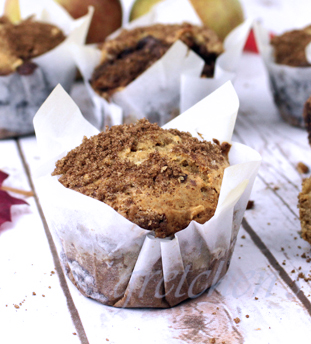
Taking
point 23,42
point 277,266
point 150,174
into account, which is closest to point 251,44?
point 23,42

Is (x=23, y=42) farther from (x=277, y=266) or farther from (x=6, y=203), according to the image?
(x=277, y=266)

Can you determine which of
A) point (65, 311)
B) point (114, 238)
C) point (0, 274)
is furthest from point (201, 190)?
point (0, 274)

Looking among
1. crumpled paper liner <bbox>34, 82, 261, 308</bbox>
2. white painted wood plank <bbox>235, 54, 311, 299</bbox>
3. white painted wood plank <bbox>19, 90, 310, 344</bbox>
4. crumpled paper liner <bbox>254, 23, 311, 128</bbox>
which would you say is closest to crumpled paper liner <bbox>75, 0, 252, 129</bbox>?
crumpled paper liner <bbox>254, 23, 311, 128</bbox>

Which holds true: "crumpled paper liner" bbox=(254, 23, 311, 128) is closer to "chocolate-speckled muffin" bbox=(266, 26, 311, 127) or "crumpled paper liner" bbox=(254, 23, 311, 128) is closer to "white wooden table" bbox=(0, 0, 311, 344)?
"chocolate-speckled muffin" bbox=(266, 26, 311, 127)

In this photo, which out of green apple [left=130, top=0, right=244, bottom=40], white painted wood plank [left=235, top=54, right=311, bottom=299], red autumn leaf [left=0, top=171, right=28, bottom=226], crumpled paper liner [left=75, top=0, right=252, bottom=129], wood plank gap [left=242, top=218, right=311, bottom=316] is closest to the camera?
wood plank gap [left=242, top=218, right=311, bottom=316]

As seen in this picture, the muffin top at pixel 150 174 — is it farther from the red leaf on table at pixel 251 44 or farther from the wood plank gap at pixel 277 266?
the red leaf on table at pixel 251 44

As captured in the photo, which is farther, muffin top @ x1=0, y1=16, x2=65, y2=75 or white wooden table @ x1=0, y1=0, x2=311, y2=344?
muffin top @ x1=0, y1=16, x2=65, y2=75

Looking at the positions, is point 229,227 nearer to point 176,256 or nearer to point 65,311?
point 176,256
